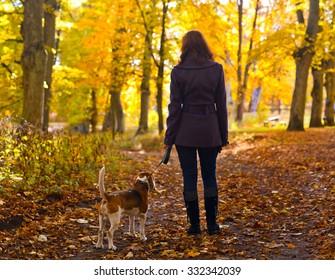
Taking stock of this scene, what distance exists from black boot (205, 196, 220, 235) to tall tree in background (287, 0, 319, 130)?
14.1 metres

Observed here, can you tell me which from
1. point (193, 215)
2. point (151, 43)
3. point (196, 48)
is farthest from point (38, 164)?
point (151, 43)

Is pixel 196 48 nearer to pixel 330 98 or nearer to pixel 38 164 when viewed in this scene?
pixel 38 164

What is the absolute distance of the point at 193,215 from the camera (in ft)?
18.4

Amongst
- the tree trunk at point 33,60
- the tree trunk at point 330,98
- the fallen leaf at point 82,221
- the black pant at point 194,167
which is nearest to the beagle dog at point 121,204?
the black pant at point 194,167

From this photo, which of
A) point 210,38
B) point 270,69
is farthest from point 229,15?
point 270,69

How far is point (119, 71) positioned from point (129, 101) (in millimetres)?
13675

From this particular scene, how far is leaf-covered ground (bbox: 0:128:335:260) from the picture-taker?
5098 millimetres

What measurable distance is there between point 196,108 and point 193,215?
1313mm

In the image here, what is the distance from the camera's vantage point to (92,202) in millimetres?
7566

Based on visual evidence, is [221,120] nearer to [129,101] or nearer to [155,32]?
[155,32]

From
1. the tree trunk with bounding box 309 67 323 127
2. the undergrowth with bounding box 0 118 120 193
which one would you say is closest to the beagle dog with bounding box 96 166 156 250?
the undergrowth with bounding box 0 118 120 193

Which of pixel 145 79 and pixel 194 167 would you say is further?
pixel 145 79

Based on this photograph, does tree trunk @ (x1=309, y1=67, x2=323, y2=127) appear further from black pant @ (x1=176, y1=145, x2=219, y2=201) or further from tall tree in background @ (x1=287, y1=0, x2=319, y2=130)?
black pant @ (x1=176, y1=145, x2=219, y2=201)

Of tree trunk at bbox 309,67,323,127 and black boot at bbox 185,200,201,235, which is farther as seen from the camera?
tree trunk at bbox 309,67,323,127
